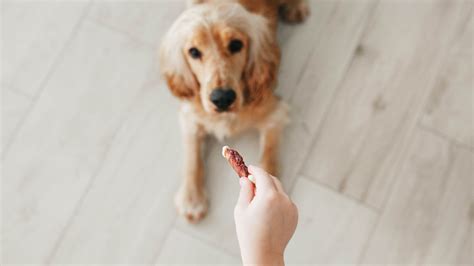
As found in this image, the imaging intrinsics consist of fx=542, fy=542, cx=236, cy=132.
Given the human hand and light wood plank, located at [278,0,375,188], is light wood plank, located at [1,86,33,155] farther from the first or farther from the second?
the human hand

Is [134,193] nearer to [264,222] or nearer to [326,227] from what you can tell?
[326,227]

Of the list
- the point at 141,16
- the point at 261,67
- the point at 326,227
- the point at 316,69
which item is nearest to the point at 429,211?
the point at 326,227

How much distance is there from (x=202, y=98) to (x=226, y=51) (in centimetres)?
19

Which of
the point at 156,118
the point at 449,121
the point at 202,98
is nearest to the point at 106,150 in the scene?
the point at 156,118

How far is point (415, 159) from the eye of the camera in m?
2.14

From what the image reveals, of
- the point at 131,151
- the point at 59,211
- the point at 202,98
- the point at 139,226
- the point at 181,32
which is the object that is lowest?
the point at 59,211

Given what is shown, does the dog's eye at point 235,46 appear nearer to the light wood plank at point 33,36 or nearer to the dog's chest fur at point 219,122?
the dog's chest fur at point 219,122

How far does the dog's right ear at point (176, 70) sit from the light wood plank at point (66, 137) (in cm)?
40

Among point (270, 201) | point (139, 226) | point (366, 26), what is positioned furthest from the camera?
point (366, 26)

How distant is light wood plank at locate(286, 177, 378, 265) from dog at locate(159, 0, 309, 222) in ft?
0.64

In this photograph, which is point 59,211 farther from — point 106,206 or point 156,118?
point 156,118

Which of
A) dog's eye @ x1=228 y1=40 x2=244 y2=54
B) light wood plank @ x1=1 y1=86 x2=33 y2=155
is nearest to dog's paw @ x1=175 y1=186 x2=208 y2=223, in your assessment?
dog's eye @ x1=228 y1=40 x2=244 y2=54

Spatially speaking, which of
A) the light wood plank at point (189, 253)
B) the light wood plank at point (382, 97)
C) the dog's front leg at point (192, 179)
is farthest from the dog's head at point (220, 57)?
the light wood plank at point (189, 253)

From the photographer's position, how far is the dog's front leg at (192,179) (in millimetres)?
2080
